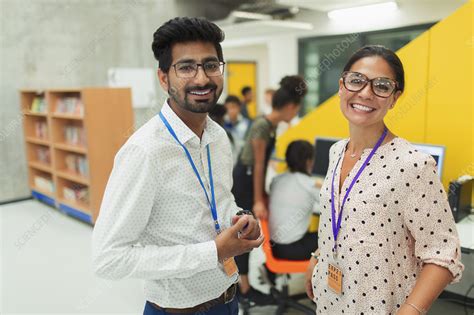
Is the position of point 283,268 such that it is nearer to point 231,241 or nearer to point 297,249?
point 297,249

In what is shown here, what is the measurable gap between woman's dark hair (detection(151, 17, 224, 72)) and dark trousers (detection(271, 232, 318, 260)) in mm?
1685

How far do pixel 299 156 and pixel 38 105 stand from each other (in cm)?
445

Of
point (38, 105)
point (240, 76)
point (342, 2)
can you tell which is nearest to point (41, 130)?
point (38, 105)

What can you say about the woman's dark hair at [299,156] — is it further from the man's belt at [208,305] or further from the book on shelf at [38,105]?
the book on shelf at [38,105]

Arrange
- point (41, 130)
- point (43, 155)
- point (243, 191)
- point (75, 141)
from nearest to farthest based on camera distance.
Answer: point (243, 191) < point (75, 141) < point (41, 130) < point (43, 155)

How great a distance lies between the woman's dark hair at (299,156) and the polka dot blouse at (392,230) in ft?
4.56

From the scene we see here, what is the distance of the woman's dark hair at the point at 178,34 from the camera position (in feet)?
3.74

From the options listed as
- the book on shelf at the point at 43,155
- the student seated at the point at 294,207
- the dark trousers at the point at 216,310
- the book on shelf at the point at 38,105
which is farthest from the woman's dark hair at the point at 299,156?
the book on shelf at the point at 43,155

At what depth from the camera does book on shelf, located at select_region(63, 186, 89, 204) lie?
4951mm

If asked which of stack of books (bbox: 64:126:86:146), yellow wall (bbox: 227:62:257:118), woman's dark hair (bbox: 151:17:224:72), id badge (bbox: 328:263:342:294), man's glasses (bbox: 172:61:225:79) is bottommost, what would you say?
id badge (bbox: 328:263:342:294)

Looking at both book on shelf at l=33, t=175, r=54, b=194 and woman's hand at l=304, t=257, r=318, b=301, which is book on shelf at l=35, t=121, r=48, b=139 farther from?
woman's hand at l=304, t=257, r=318, b=301

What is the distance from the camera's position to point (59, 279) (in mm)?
3346

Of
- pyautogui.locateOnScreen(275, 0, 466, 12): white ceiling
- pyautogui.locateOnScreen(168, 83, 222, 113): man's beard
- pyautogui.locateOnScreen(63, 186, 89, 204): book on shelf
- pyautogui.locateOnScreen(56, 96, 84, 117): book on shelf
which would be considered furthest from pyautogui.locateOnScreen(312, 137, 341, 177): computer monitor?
pyautogui.locateOnScreen(275, 0, 466, 12): white ceiling

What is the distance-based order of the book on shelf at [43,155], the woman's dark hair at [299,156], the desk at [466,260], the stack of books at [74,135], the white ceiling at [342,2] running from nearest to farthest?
the desk at [466,260], the woman's dark hair at [299,156], the stack of books at [74,135], the book on shelf at [43,155], the white ceiling at [342,2]
